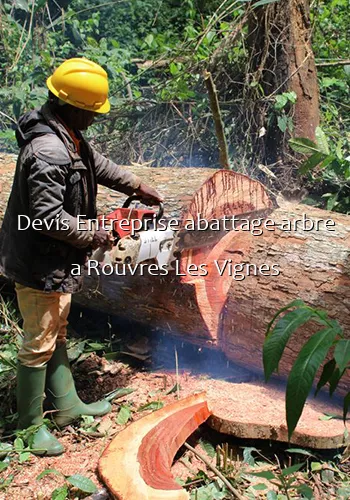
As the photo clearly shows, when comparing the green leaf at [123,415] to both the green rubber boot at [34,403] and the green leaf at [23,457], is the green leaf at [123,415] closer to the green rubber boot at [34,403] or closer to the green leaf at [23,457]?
the green rubber boot at [34,403]

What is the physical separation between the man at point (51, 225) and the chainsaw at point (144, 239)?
0.08 metres

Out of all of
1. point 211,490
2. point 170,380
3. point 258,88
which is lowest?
point 211,490

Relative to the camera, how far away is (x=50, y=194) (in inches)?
87.5

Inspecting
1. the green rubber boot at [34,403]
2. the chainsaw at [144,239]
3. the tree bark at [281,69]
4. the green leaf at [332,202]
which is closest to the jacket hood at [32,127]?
the chainsaw at [144,239]

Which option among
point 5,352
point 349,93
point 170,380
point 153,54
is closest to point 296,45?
point 349,93

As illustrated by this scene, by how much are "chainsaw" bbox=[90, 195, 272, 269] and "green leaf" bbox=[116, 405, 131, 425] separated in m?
0.80

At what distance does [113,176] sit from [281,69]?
2.83 meters

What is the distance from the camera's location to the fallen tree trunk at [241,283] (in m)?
2.70

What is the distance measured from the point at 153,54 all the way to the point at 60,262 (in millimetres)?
5435

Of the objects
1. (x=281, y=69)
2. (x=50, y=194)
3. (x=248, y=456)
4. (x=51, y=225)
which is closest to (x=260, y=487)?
(x=248, y=456)

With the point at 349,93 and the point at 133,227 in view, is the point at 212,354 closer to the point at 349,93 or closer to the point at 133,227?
the point at 133,227

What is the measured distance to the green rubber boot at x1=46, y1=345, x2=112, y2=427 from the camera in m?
2.69

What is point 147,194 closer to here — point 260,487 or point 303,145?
point 303,145

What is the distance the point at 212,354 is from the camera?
318cm
